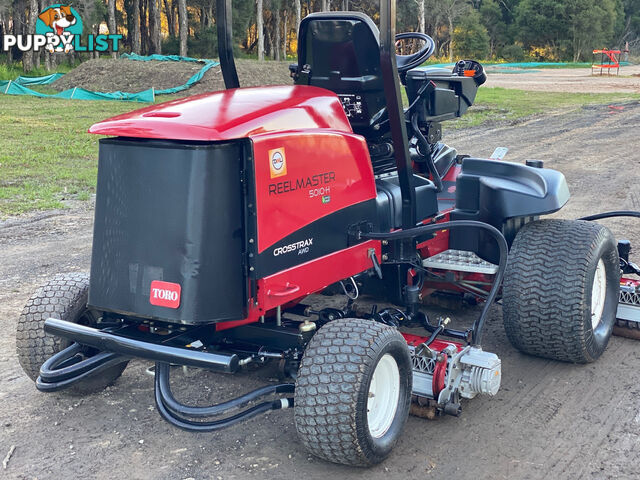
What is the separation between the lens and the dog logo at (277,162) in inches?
138

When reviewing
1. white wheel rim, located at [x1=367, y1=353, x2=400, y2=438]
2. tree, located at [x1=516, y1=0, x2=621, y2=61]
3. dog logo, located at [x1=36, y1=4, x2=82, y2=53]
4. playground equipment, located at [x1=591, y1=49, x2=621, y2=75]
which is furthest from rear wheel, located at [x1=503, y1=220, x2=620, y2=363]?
tree, located at [x1=516, y1=0, x2=621, y2=61]

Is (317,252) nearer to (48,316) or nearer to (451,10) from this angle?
(48,316)

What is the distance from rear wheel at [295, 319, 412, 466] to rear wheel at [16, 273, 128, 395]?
128 centimetres

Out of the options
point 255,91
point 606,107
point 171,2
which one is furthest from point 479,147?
point 171,2

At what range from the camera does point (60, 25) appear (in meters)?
38.3

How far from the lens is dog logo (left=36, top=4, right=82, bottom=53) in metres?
37.3

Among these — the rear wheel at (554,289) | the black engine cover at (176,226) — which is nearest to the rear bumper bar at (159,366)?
the black engine cover at (176,226)

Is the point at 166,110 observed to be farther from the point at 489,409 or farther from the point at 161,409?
the point at 489,409

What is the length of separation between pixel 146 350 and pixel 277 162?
3.26 feet

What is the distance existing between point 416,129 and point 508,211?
2.42 ft

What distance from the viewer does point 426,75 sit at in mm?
4797

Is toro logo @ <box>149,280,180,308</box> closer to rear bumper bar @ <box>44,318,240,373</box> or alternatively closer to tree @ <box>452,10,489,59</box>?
rear bumper bar @ <box>44,318,240,373</box>

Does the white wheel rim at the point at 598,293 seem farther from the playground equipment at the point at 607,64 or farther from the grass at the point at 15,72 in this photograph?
the playground equipment at the point at 607,64
